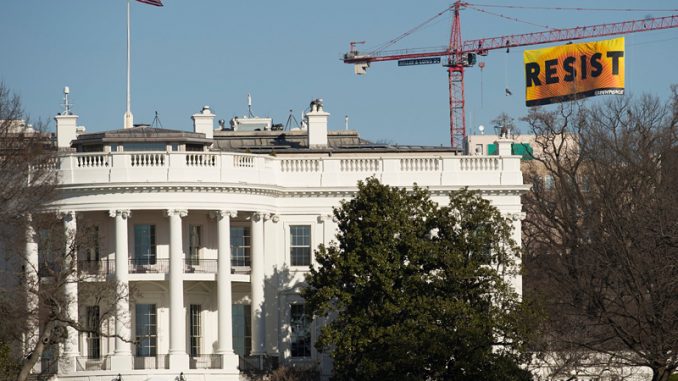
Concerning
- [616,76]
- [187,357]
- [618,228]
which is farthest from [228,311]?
[616,76]

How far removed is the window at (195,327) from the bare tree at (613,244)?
1419 cm

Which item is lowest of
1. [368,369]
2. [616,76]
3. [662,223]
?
[368,369]

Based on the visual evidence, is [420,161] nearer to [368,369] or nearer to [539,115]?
[368,369]

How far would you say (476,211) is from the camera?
8706 cm

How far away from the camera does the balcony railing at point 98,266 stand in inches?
3728

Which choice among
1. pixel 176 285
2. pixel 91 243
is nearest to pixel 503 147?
pixel 176 285

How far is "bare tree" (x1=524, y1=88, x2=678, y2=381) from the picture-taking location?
83.1 meters

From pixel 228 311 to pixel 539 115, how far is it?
1260 inches

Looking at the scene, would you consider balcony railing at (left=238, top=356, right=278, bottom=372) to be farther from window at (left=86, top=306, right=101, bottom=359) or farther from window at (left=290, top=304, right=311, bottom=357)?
window at (left=86, top=306, right=101, bottom=359)

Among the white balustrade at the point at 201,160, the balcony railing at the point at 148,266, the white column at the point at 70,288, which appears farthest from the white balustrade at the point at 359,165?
the white column at the point at 70,288

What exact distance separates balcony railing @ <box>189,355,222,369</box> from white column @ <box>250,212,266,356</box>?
211 cm

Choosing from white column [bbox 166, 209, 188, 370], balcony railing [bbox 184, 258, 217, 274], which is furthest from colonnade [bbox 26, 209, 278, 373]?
balcony railing [bbox 184, 258, 217, 274]

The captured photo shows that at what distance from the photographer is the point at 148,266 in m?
95.7

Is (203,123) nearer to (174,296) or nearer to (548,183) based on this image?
(174,296)
